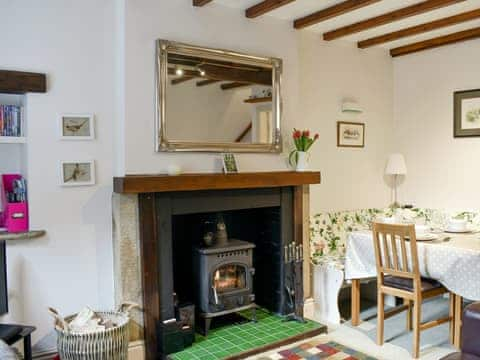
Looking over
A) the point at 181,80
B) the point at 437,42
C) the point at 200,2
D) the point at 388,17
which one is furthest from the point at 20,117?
the point at 437,42

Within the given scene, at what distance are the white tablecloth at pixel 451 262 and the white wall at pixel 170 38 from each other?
1.06m

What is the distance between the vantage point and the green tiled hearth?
9.66 ft

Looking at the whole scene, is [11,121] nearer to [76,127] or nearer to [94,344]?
[76,127]

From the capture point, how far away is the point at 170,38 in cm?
304

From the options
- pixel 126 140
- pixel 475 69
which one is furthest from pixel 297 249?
pixel 475 69

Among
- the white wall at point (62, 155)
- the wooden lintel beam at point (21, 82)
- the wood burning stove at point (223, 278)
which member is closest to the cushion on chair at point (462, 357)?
the wood burning stove at point (223, 278)

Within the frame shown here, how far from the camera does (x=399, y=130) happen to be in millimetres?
4754

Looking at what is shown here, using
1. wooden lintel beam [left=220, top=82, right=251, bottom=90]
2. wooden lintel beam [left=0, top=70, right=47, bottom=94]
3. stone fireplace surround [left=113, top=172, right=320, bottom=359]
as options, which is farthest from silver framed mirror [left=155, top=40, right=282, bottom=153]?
wooden lintel beam [left=0, top=70, right=47, bottom=94]

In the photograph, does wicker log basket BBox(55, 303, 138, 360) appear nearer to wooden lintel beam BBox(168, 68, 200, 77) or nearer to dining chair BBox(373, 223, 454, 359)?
wooden lintel beam BBox(168, 68, 200, 77)

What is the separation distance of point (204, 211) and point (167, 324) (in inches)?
31.6

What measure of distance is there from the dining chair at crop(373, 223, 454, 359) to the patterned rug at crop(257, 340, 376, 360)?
0.30m

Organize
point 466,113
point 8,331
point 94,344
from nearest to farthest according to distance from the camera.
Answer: point 8,331
point 94,344
point 466,113

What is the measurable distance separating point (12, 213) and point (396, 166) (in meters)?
3.50

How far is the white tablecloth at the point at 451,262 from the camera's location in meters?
2.96
